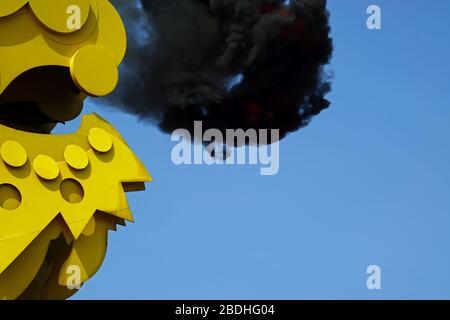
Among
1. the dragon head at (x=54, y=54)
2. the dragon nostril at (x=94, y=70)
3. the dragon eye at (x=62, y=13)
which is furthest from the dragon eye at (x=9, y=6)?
the dragon nostril at (x=94, y=70)

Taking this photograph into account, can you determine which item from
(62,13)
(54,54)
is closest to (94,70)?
(54,54)

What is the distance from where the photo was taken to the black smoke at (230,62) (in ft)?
59.7

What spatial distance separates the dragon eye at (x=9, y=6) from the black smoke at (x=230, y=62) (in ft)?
11.2

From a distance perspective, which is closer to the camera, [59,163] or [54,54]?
[59,163]

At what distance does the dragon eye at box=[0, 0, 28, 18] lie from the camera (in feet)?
49.1

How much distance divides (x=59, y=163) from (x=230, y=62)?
14.6ft

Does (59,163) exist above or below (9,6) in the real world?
below

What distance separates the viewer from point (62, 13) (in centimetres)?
1565

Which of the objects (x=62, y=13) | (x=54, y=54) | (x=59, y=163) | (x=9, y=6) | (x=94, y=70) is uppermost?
(x=62, y=13)

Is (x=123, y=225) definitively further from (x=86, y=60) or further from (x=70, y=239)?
(x=86, y=60)

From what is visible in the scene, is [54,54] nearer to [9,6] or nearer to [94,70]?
[94,70]

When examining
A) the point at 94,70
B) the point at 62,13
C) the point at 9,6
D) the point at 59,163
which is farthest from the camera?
the point at 94,70

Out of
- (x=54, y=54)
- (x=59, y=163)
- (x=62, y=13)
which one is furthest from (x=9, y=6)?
(x=59, y=163)

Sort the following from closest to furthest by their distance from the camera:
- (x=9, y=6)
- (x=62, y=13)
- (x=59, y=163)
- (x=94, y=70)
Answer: (x=9, y=6) < (x=59, y=163) < (x=62, y=13) < (x=94, y=70)
